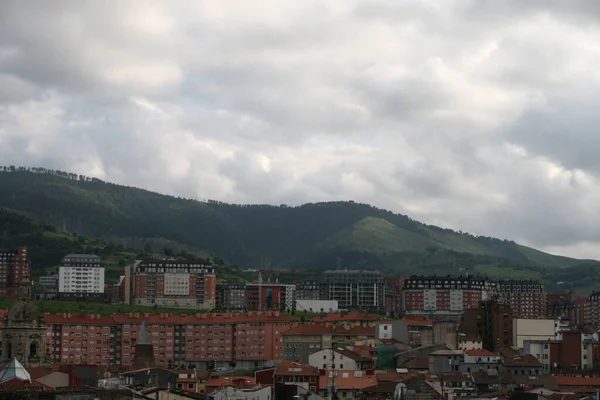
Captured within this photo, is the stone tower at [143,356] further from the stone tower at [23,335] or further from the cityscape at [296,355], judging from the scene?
the stone tower at [23,335]

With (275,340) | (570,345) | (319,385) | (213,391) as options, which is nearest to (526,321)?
(570,345)

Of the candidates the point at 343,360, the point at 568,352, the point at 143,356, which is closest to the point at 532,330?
the point at 568,352

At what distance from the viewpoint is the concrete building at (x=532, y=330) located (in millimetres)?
159250

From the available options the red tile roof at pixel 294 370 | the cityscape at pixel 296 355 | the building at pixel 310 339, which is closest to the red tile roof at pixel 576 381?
the cityscape at pixel 296 355

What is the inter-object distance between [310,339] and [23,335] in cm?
7114

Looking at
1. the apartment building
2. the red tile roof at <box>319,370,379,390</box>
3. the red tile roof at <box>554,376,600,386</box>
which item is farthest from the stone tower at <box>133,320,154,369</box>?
the red tile roof at <box>554,376,600,386</box>

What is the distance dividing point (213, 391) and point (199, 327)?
76839 millimetres

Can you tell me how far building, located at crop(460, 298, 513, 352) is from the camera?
15962 centimetres

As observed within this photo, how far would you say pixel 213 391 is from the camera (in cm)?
10312

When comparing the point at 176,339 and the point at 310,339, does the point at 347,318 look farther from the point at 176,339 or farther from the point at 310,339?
the point at 310,339

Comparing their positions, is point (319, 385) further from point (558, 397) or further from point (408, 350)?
point (408, 350)

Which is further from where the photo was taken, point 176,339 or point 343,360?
point 176,339

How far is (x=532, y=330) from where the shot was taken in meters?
161

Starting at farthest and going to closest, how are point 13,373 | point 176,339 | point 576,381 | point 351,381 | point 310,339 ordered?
point 176,339 < point 310,339 < point 576,381 < point 351,381 < point 13,373
